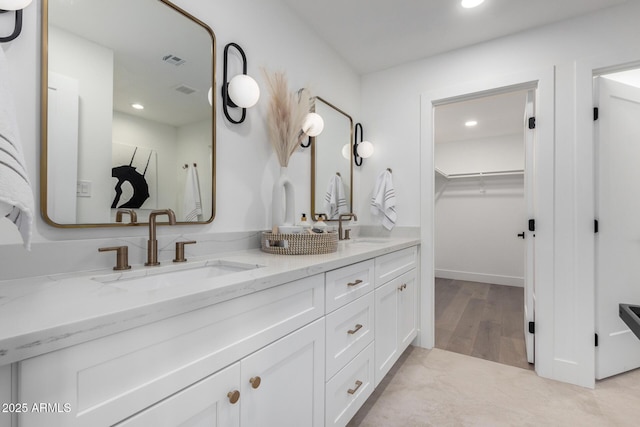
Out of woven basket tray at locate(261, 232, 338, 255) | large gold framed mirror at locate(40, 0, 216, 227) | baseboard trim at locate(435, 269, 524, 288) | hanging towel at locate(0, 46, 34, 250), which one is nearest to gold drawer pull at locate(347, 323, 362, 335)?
woven basket tray at locate(261, 232, 338, 255)

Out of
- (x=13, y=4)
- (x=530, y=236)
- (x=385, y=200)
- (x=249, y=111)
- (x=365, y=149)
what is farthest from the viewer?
(x=365, y=149)

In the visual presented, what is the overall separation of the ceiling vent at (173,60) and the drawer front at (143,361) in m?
1.08

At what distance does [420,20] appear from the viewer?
2020 mm

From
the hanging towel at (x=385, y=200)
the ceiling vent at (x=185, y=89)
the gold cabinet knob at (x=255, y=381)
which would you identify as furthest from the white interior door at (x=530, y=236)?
the ceiling vent at (x=185, y=89)

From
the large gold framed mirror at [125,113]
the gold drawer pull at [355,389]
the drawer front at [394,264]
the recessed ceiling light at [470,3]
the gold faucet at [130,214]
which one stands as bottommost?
the gold drawer pull at [355,389]

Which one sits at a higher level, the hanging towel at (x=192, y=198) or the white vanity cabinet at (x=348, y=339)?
the hanging towel at (x=192, y=198)

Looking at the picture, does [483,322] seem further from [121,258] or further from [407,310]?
[121,258]

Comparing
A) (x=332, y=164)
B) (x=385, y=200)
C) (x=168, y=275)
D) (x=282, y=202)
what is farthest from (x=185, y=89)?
(x=385, y=200)

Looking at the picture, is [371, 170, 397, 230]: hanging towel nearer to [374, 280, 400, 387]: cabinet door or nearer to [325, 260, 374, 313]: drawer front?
[374, 280, 400, 387]: cabinet door

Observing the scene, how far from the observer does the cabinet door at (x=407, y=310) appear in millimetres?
1988

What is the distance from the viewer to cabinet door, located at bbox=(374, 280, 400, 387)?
164 centimetres

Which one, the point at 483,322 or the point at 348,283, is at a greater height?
the point at 348,283

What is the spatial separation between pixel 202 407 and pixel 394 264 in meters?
1.42

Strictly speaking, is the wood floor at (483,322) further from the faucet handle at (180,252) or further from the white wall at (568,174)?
the faucet handle at (180,252)
